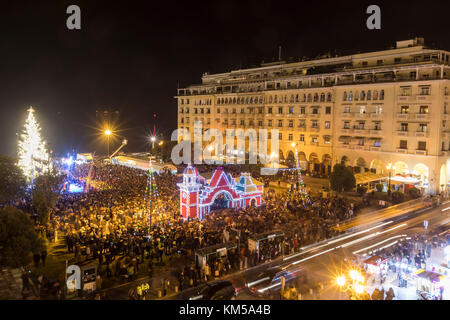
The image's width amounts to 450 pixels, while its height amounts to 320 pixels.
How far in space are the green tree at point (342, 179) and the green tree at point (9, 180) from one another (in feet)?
90.0

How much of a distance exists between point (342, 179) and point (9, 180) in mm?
28462

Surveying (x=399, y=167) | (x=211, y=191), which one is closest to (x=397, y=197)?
(x=399, y=167)

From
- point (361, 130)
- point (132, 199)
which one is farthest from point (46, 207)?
point (361, 130)

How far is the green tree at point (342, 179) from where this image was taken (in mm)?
36000

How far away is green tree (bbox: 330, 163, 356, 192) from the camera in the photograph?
118 feet

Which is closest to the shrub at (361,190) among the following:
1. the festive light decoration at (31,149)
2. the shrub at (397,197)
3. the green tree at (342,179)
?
the green tree at (342,179)

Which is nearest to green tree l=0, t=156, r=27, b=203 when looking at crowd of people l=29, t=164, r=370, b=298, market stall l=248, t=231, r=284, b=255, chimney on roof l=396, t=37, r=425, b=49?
crowd of people l=29, t=164, r=370, b=298

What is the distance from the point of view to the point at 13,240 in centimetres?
1437

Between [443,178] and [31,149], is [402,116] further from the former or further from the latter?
[31,149]

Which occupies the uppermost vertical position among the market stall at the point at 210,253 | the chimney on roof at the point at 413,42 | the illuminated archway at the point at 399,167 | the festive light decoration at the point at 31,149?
the chimney on roof at the point at 413,42

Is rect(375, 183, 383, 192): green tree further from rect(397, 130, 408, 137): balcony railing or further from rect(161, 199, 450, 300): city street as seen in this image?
rect(397, 130, 408, 137): balcony railing

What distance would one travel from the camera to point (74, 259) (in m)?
20.1

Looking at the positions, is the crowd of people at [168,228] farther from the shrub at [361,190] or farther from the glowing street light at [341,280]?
the shrub at [361,190]

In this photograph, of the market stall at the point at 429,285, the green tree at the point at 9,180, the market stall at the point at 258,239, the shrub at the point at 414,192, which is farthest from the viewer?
the shrub at the point at 414,192
